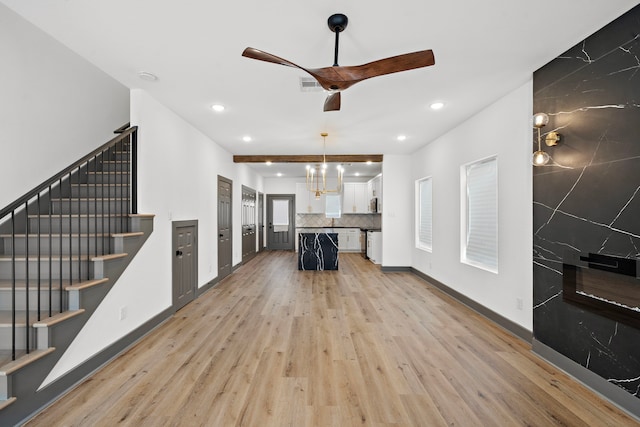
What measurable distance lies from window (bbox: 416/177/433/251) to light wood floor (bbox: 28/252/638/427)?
198cm

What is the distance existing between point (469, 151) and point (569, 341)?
2545 mm

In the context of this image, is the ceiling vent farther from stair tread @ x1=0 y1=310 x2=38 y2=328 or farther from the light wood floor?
stair tread @ x1=0 y1=310 x2=38 y2=328

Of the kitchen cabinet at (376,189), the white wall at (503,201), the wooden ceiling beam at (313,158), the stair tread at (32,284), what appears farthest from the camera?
the kitchen cabinet at (376,189)

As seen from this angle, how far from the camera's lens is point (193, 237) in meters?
4.49

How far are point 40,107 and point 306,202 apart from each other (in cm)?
754

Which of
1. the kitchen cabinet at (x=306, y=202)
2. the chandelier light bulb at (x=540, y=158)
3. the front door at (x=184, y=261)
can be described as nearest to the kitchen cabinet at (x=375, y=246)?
Result: the kitchen cabinet at (x=306, y=202)

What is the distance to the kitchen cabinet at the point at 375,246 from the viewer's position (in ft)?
24.8

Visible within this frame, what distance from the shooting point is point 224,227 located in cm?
594

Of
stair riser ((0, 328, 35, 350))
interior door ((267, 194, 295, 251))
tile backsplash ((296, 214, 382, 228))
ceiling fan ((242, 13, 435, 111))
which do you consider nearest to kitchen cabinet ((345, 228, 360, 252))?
tile backsplash ((296, 214, 382, 228))

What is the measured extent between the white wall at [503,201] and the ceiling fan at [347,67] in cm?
183

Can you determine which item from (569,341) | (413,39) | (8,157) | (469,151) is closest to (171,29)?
(413,39)

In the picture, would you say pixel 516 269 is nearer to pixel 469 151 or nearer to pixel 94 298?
pixel 469 151

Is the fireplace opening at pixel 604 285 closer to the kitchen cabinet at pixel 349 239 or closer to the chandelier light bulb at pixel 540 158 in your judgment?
the chandelier light bulb at pixel 540 158

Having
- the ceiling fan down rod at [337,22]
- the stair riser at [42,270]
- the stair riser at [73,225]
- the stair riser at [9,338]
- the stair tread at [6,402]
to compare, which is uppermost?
the ceiling fan down rod at [337,22]
